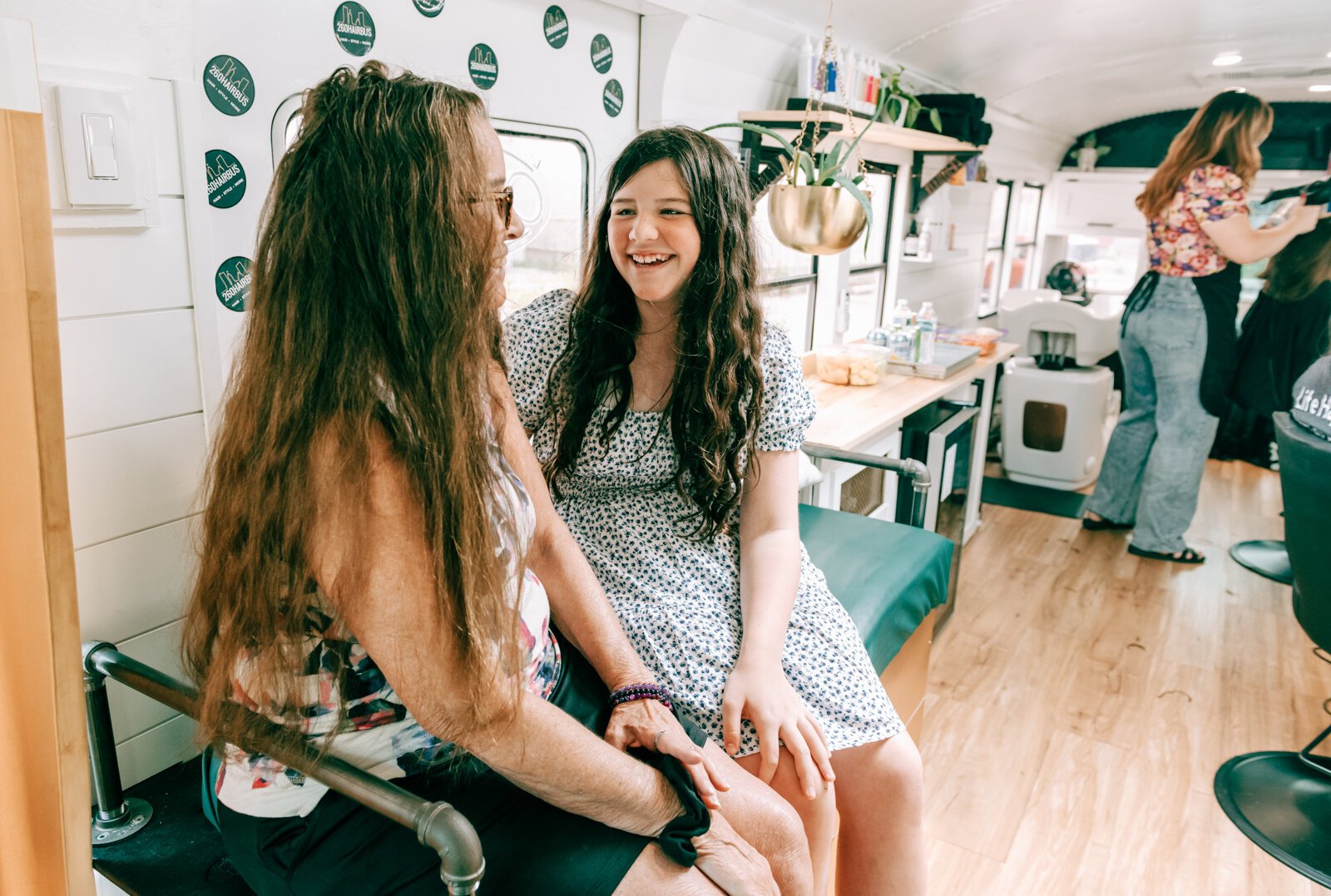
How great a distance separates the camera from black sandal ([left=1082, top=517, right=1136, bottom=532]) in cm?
446

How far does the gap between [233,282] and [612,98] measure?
1272mm

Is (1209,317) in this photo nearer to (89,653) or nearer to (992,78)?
(992,78)

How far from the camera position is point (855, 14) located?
3.22m

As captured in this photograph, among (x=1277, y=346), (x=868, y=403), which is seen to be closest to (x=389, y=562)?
(x=868, y=403)

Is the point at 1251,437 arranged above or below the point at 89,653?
below

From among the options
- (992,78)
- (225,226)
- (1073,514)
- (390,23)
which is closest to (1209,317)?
(1073,514)

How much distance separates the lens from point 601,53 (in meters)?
2.38

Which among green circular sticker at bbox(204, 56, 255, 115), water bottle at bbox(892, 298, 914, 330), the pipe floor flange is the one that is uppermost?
green circular sticker at bbox(204, 56, 255, 115)

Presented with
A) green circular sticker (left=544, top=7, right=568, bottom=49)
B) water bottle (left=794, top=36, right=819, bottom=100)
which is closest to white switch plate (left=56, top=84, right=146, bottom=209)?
green circular sticker (left=544, top=7, right=568, bottom=49)

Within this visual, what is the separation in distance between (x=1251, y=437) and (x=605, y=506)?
545 cm

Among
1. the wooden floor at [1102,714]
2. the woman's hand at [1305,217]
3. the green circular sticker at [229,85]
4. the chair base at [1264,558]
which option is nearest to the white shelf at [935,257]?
the wooden floor at [1102,714]

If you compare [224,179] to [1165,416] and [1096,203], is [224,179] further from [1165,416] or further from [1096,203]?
[1096,203]

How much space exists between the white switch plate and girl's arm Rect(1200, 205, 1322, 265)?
153 inches

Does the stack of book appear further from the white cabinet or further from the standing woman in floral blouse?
the white cabinet
